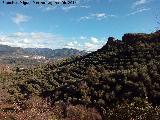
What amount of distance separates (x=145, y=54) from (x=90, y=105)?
35314 mm

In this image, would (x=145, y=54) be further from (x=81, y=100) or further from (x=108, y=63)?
(x=81, y=100)

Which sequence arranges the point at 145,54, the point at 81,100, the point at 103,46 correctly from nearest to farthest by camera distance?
the point at 81,100 → the point at 145,54 → the point at 103,46

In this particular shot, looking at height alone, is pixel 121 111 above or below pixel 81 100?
above

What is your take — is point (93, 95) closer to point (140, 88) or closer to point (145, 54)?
point (140, 88)

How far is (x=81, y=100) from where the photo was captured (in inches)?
2402

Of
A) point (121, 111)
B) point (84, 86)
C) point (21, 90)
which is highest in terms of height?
point (121, 111)

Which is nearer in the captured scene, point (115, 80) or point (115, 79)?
point (115, 80)

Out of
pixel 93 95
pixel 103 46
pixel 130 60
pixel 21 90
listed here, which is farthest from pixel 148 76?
pixel 103 46

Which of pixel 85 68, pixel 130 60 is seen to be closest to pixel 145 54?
pixel 130 60

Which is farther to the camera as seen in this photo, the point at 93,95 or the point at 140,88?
the point at 93,95

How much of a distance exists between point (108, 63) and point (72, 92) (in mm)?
29722

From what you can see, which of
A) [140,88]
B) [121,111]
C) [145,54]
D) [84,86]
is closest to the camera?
[121,111]

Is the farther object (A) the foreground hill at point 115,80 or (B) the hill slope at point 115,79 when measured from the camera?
(B) the hill slope at point 115,79

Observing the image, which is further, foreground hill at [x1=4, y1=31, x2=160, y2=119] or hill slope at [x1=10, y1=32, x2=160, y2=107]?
hill slope at [x1=10, y1=32, x2=160, y2=107]
